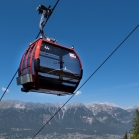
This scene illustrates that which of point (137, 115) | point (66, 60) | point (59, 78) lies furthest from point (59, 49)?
point (137, 115)

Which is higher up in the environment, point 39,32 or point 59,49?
point 39,32

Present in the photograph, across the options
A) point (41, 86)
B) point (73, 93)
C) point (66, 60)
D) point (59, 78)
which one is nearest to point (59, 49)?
point (66, 60)

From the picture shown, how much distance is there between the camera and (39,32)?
527 cm

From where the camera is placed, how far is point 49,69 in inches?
201

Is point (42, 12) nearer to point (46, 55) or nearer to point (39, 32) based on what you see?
point (39, 32)

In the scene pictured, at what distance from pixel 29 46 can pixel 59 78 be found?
4.14 feet

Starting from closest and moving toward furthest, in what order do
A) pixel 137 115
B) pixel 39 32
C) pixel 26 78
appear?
pixel 26 78 < pixel 39 32 < pixel 137 115

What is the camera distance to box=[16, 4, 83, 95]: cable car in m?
4.87

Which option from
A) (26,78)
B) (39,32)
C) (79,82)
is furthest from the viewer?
(79,82)

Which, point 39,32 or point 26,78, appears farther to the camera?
point 39,32

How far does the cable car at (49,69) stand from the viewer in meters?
4.87

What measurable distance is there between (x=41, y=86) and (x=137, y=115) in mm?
40519

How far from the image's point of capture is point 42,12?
5.30 m

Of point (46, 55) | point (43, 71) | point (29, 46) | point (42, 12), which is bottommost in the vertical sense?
point (43, 71)
